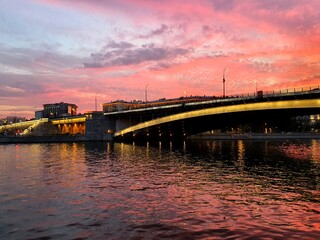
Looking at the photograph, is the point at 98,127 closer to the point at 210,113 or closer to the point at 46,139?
the point at 46,139

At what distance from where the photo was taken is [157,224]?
54.3 feet

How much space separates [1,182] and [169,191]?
46.7 feet

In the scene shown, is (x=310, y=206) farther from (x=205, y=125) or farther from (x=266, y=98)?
(x=205, y=125)

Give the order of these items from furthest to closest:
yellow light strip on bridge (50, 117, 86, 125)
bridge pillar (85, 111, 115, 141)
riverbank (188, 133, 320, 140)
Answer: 1. riverbank (188, 133, 320, 140)
2. yellow light strip on bridge (50, 117, 86, 125)
3. bridge pillar (85, 111, 115, 141)

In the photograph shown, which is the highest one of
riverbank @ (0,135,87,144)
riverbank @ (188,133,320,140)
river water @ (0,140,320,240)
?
riverbank @ (0,135,87,144)

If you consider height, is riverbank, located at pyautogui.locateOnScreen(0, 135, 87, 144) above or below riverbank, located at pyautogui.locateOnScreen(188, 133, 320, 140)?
above

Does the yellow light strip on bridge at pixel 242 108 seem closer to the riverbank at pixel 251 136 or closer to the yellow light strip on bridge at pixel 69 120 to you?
the yellow light strip on bridge at pixel 69 120

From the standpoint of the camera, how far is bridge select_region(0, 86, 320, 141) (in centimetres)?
6228

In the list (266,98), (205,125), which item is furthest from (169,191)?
(205,125)

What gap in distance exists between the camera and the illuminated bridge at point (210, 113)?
201 feet

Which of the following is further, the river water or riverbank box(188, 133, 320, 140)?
riverbank box(188, 133, 320, 140)

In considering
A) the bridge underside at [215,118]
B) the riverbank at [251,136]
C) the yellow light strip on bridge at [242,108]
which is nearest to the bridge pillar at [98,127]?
the bridge underside at [215,118]

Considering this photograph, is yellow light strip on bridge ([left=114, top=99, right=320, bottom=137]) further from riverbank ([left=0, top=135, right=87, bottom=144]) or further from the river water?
riverbank ([left=0, top=135, right=87, bottom=144])

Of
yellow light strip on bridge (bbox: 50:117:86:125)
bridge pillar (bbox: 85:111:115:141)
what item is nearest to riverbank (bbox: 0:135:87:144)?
bridge pillar (bbox: 85:111:115:141)
